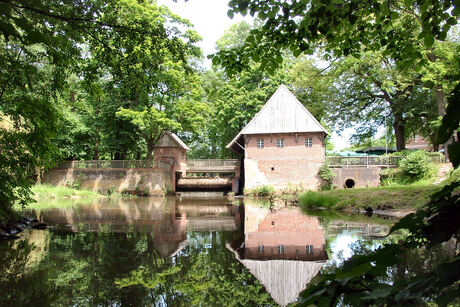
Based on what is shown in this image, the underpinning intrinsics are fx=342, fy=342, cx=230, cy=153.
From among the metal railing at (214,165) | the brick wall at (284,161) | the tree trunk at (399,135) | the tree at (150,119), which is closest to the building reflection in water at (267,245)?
the brick wall at (284,161)

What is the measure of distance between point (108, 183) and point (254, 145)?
46.4 feet

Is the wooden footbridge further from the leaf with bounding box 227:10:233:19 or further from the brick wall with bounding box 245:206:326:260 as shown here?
the leaf with bounding box 227:10:233:19

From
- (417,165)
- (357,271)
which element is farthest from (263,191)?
(357,271)

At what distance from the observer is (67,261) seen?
5.70 m

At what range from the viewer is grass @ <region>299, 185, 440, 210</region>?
1174 cm

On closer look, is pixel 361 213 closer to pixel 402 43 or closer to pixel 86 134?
pixel 402 43

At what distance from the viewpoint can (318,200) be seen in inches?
615

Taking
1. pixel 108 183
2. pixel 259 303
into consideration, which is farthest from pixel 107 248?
pixel 108 183

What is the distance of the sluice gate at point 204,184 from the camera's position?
31656 mm

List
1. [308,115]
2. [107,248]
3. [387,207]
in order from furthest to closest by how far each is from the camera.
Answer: [308,115] < [387,207] < [107,248]

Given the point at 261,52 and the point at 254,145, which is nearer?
the point at 261,52

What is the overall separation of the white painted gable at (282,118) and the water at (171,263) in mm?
19608

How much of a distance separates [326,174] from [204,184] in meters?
11.2

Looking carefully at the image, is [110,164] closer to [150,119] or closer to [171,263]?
[150,119]
